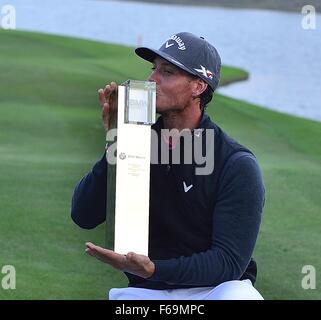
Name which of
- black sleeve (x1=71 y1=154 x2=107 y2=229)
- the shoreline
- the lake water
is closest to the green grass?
black sleeve (x1=71 y1=154 x2=107 y2=229)

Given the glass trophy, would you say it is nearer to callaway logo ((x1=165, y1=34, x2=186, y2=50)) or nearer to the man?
the man

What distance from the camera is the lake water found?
2833 cm

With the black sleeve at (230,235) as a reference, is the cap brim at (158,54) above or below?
above

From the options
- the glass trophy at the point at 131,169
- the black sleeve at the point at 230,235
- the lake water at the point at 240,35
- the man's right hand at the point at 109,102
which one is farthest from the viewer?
the lake water at the point at 240,35

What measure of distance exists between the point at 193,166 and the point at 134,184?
42 centimetres

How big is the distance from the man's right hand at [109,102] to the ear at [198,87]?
369 millimetres

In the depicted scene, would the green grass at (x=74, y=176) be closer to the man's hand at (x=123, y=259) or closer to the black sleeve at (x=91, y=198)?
the black sleeve at (x=91, y=198)

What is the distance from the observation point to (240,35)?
5038 cm

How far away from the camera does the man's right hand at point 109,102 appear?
3.18 metres

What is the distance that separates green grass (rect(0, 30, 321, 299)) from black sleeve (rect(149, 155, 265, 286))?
3.43 meters

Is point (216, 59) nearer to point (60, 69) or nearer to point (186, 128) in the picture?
point (186, 128)

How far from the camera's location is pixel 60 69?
827 inches

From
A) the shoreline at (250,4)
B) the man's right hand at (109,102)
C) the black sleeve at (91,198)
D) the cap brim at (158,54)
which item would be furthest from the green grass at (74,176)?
the shoreline at (250,4)
